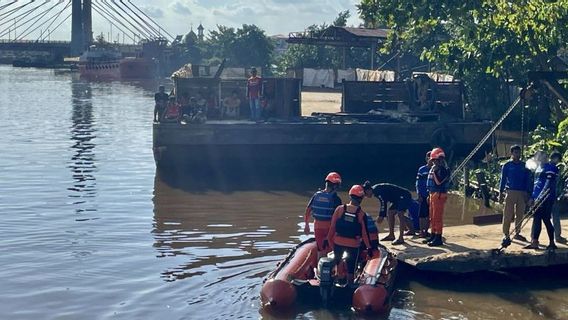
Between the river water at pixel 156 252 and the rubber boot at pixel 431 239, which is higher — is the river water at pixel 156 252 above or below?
below

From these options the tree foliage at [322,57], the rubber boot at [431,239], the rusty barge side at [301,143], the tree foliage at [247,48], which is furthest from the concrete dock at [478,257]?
the tree foliage at [247,48]

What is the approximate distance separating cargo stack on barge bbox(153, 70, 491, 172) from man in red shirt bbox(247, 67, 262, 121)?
0.44 meters

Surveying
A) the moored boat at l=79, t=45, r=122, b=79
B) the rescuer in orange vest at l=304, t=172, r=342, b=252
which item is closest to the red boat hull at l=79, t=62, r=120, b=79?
the moored boat at l=79, t=45, r=122, b=79

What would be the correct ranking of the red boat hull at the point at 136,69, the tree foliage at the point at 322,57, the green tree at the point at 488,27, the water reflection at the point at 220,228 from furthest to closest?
1. the red boat hull at the point at 136,69
2. the tree foliage at the point at 322,57
3. the green tree at the point at 488,27
4. the water reflection at the point at 220,228

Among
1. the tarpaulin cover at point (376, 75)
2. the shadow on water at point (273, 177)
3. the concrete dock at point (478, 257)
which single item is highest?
the tarpaulin cover at point (376, 75)

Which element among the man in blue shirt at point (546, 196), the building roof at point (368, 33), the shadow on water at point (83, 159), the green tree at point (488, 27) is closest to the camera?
the man in blue shirt at point (546, 196)

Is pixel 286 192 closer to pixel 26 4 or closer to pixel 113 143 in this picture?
pixel 113 143

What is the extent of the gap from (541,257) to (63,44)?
148 metres

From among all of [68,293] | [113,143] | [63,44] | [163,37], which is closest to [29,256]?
[68,293]

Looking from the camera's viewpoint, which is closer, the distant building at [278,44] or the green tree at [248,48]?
the green tree at [248,48]

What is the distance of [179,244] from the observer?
60.2ft

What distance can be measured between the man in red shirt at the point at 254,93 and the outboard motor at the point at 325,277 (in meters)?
15.2

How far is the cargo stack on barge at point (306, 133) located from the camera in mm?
27203

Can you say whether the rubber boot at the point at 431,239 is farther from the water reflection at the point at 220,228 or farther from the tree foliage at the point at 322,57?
the tree foliage at the point at 322,57
